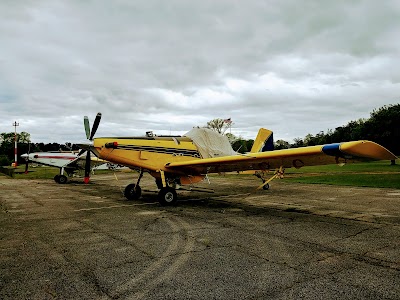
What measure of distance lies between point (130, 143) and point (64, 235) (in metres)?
4.96

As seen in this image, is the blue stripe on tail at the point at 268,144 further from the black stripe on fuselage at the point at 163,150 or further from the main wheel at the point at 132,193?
the main wheel at the point at 132,193

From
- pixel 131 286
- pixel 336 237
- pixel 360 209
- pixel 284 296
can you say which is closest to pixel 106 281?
pixel 131 286

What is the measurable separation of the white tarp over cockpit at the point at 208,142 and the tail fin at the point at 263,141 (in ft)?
11.4

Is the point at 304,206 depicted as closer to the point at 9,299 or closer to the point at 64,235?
the point at 64,235

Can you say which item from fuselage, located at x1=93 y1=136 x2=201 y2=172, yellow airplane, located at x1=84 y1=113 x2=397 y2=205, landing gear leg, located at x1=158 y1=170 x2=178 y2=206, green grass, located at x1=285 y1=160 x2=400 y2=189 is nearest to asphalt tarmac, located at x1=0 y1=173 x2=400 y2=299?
landing gear leg, located at x1=158 y1=170 x2=178 y2=206

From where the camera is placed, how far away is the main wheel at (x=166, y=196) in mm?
10164

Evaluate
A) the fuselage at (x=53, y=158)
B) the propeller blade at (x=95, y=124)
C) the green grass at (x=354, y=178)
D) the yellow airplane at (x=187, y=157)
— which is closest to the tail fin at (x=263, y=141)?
the yellow airplane at (x=187, y=157)

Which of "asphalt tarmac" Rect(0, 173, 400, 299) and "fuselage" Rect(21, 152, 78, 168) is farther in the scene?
"fuselage" Rect(21, 152, 78, 168)

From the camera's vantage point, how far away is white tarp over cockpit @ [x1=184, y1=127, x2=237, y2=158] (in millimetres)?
12055

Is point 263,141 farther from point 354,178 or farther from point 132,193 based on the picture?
point 354,178

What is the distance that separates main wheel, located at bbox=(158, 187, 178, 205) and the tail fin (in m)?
6.87

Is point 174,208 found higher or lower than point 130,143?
lower

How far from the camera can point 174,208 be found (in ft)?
31.8

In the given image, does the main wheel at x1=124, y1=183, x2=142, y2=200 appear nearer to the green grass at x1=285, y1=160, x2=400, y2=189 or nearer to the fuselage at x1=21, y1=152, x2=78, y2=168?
the green grass at x1=285, y1=160, x2=400, y2=189
